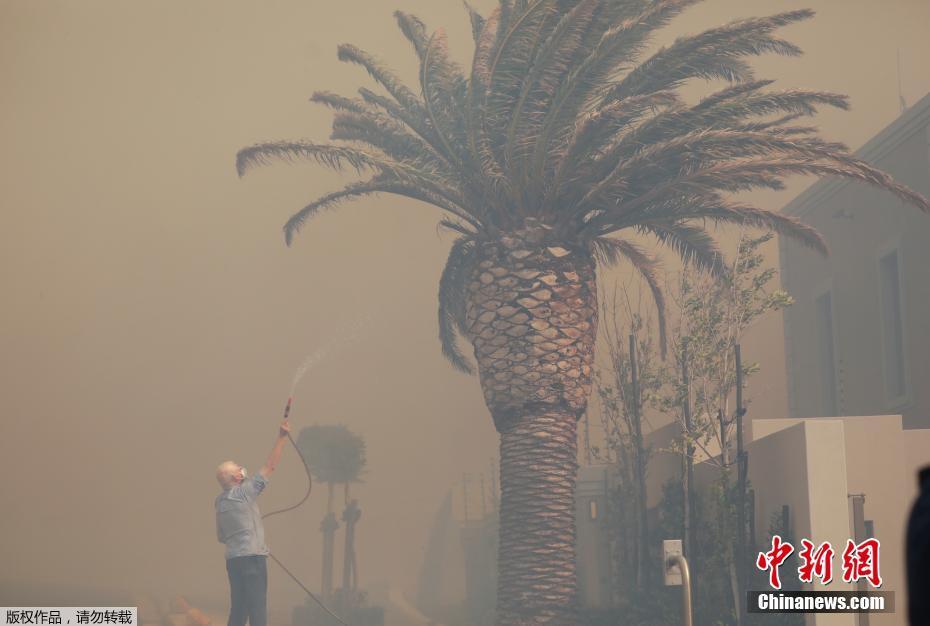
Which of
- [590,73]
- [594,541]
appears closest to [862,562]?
[590,73]

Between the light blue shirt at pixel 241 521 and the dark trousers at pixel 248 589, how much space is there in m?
0.08

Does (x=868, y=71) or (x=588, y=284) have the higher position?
(x=868, y=71)

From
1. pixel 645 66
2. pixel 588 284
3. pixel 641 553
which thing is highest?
pixel 645 66

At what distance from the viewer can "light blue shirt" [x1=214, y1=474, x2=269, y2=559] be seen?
1044cm

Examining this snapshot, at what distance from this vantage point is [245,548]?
1041cm

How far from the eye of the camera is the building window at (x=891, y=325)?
2400 centimetres

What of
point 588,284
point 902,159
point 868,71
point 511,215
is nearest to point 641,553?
point 588,284

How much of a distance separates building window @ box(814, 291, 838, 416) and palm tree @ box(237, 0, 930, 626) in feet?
31.9

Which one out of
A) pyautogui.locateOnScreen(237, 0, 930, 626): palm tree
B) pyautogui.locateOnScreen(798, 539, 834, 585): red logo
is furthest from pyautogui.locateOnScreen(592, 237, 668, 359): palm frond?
pyautogui.locateOnScreen(798, 539, 834, 585): red logo

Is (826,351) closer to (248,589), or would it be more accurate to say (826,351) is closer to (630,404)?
(630,404)

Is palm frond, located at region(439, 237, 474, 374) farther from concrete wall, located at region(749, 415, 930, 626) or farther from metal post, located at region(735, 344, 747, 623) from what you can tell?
concrete wall, located at region(749, 415, 930, 626)

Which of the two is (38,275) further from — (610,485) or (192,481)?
(610,485)

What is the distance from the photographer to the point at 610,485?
73.4ft

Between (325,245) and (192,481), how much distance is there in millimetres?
8359
